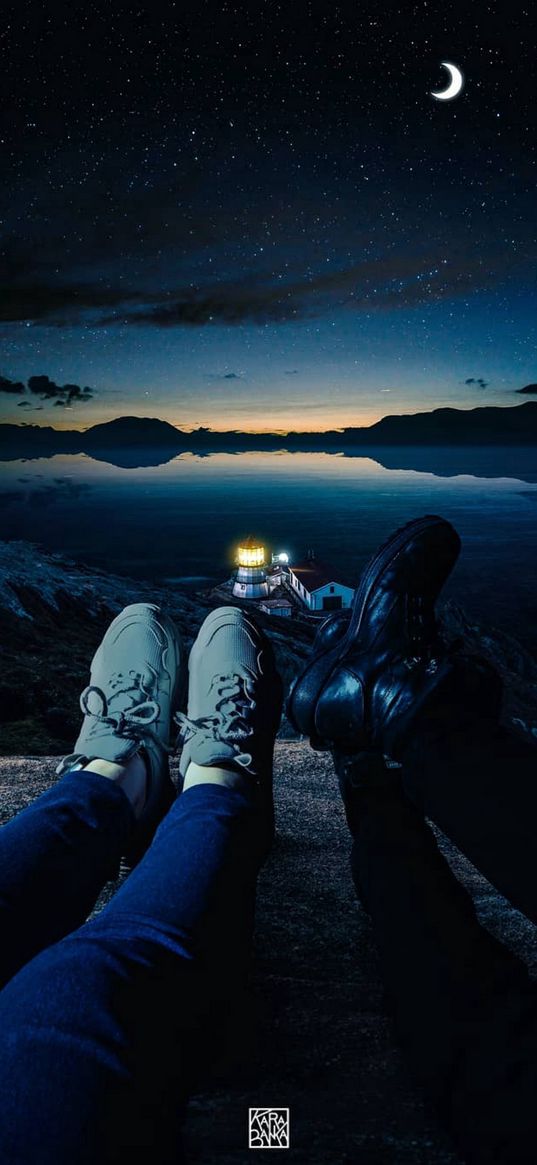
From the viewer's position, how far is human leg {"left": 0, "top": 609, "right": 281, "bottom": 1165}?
83 cm

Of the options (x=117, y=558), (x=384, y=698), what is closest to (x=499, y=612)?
(x=117, y=558)

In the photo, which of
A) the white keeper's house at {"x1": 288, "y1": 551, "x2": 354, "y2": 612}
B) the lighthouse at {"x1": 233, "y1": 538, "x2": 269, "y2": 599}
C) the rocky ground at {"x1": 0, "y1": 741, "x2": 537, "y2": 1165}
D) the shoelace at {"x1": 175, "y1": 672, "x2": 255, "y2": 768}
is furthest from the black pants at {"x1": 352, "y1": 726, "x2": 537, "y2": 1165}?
the lighthouse at {"x1": 233, "y1": 538, "x2": 269, "y2": 599}

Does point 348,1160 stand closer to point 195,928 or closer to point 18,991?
point 195,928

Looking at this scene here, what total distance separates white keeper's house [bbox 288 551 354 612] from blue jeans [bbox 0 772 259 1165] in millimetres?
58296

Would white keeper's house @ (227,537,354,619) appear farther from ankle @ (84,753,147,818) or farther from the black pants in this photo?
the black pants

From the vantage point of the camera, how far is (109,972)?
1.06m

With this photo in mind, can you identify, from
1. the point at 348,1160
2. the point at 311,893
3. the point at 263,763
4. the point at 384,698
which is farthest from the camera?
the point at 384,698

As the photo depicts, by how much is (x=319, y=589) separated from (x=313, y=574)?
414cm

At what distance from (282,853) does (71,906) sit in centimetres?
119

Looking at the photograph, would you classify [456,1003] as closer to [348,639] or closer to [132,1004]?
[132,1004]

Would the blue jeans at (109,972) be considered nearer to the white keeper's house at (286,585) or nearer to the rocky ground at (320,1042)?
the rocky ground at (320,1042)

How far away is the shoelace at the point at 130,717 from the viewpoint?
7.79 ft

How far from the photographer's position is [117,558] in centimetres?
15250

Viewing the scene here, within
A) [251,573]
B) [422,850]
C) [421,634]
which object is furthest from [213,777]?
[251,573]
